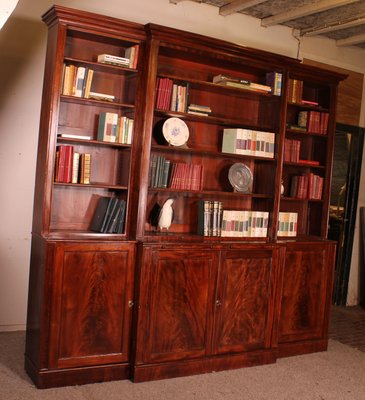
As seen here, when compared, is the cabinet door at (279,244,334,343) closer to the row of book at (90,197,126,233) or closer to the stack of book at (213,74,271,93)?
the stack of book at (213,74,271,93)

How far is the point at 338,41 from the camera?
20.2 ft

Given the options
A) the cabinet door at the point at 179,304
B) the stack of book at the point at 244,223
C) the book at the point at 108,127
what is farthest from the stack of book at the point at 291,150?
the book at the point at 108,127

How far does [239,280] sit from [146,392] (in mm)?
1142

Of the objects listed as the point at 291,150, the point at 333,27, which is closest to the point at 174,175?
the point at 291,150

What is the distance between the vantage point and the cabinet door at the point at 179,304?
392 centimetres

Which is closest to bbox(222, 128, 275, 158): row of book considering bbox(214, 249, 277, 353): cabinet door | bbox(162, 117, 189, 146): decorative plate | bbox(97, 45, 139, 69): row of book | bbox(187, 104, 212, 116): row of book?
bbox(187, 104, 212, 116): row of book

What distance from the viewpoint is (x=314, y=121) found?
198 inches

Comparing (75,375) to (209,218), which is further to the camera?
(209,218)

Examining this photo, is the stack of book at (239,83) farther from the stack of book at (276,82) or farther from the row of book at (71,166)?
the row of book at (71,166)

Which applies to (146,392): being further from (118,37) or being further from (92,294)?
(118,37)

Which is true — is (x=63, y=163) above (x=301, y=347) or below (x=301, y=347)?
above

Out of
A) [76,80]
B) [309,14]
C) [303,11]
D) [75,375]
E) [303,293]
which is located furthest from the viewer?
[309,14]

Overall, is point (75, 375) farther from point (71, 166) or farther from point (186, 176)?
point (186, 176)

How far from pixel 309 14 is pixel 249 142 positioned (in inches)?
65.5
